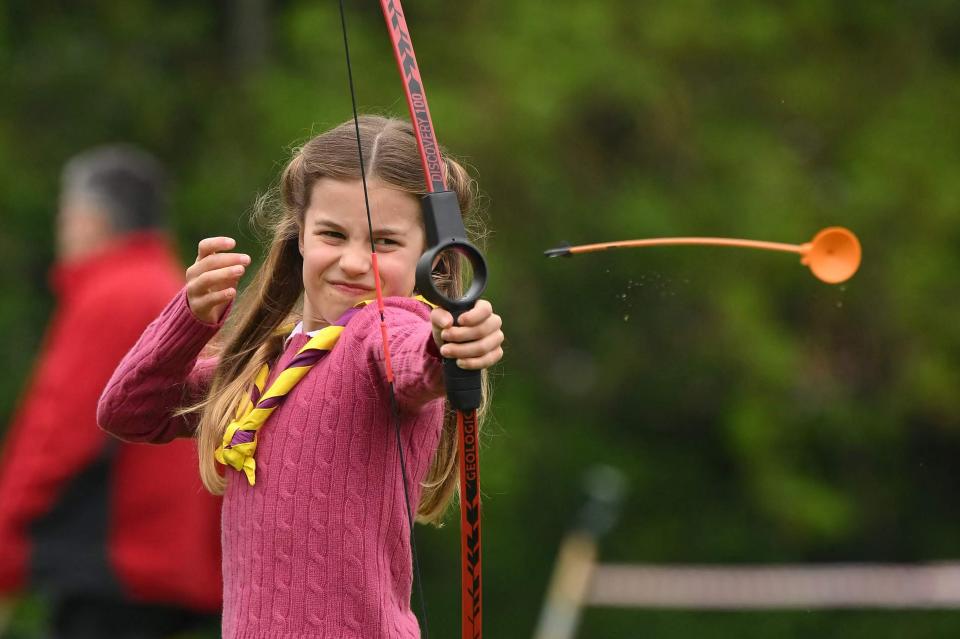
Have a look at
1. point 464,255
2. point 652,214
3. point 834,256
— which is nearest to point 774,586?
point 652,214

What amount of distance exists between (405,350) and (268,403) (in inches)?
11.2

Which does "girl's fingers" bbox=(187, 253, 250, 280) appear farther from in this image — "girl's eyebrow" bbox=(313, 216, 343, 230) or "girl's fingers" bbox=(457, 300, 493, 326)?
"girl's fingers" bbox=(457, 300, 493, 326)

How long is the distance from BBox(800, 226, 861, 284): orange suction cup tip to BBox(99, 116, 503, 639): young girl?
0.57 meters

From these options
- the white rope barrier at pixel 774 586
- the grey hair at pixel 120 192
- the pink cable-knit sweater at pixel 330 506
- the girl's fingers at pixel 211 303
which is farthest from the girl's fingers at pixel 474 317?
the white rope barrier at pixel 774 586

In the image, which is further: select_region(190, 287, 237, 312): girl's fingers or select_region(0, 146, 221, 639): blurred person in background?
select_region(0, 146, 221, 639): blurred person in background

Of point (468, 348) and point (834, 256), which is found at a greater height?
point (834, 256)

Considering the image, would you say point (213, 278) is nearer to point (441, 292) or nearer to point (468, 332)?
point (441, 292)

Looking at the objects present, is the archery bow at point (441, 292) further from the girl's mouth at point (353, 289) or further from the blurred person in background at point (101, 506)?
the blurred person in background at point (101, 506)

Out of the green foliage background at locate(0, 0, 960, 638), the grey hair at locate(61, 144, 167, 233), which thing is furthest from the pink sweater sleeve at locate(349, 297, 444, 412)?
the green foliage background at locate(0, 0, 960, 638)

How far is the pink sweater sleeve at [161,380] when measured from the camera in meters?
2.24

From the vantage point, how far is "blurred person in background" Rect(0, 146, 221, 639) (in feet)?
14.8

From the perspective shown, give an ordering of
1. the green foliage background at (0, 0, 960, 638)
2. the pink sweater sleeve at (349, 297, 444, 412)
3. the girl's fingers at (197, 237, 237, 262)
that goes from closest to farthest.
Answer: the pink sweater sleeve at (349, 297, 444, 412) → the girl's fingers at (197, 237, 237, 262) → the green foliage background at (0, 0, 960, 638)

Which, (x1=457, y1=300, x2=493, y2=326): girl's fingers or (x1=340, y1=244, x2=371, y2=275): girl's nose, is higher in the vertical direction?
(x1=340, y1=244, x2=371, y2=275): girl's nose

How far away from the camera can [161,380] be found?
232 centimetres
